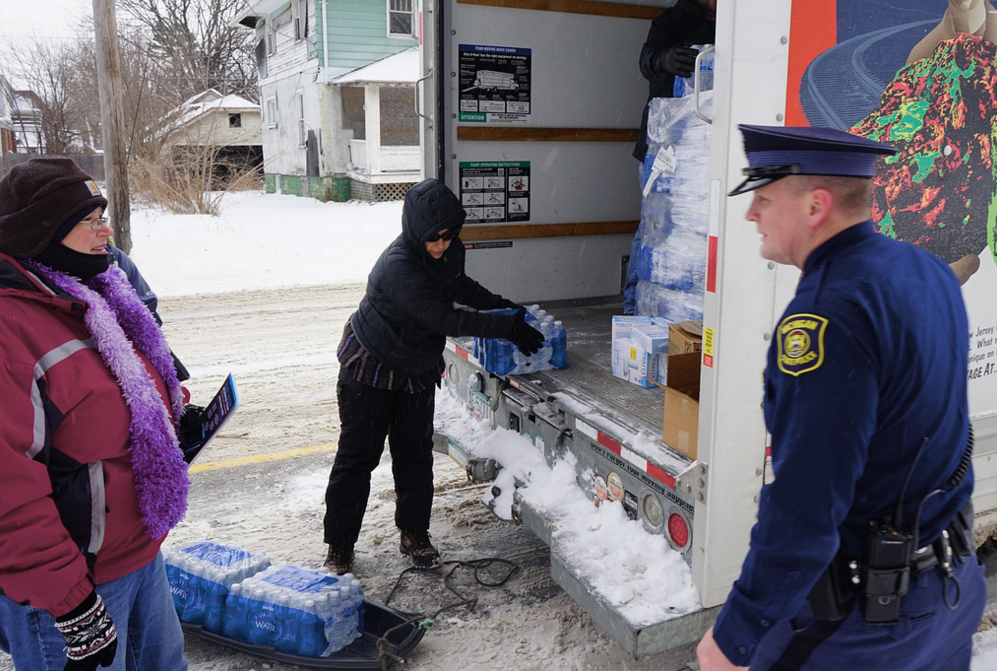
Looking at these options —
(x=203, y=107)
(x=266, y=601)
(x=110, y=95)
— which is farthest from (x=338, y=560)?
(x=203, y=107)

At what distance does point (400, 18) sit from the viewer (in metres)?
24.2

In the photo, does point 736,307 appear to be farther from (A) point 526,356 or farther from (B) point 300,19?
(B) point 300,19

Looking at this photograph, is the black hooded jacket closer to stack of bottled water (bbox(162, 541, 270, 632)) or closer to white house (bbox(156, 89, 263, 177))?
stack of bottled water (bbox(162, 541, 270, 632))

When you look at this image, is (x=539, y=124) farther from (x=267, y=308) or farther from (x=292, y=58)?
(x=292, y=58)

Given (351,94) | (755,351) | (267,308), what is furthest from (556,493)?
(351,94)

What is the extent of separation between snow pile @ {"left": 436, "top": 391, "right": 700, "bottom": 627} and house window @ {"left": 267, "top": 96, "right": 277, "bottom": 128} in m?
26.8

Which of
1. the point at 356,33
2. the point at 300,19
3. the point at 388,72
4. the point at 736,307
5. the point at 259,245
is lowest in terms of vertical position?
the point at 259,245

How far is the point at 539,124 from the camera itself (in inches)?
212

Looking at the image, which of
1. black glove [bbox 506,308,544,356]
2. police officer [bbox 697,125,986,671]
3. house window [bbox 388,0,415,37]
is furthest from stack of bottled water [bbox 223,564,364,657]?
house window [bbox 388,0,415,37]

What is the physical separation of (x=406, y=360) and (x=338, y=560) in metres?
1.05

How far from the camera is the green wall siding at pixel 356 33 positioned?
2347 cm

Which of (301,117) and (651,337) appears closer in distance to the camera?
(651,337)

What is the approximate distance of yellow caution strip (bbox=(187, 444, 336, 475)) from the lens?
549 cm

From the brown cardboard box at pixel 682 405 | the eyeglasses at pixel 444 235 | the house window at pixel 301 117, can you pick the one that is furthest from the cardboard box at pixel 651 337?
the house window at pixel 301 117
